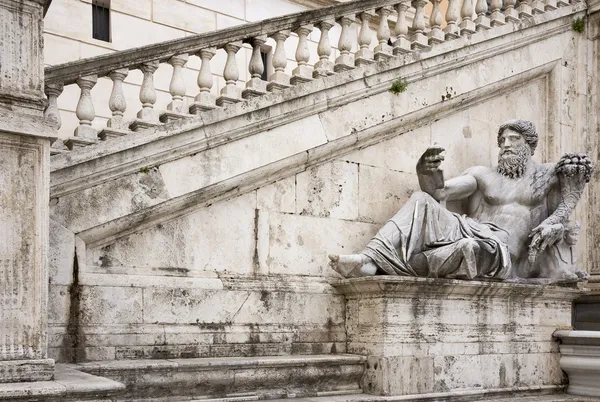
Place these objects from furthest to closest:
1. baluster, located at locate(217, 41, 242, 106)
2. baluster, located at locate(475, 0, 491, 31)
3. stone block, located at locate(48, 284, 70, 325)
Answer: baluster, located at locate(475, 0, 491, 31), baluster, located at locate(217, 41, 242, 106), stone block, located at locate(48, 284, 70, 325)

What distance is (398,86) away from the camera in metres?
7.51

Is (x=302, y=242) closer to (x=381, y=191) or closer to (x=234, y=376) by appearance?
(x=381, y=191)

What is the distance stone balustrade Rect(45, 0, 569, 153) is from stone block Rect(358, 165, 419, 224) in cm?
104

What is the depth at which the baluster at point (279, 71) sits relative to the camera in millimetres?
6719

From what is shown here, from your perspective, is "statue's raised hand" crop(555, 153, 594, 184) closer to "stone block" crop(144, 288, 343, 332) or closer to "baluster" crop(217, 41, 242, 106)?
"stone block" crop(144, 288, 343, 332)

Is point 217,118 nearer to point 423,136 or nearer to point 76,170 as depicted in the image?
point 76,170

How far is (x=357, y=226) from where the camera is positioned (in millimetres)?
7191

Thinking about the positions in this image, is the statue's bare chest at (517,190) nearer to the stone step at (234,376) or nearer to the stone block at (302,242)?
the stone block at (302,242)

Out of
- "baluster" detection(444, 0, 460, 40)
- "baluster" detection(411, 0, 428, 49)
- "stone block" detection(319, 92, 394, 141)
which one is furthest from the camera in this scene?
"baluster" detection(444, 0, 460, 40)

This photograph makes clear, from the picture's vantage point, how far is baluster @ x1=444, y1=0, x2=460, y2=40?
26.7 ft

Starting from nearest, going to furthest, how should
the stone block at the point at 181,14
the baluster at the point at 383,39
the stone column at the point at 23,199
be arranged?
the stone column at the point at 23,199 → the baluster at the point at 383,39 → the stone block at the point at 181,14

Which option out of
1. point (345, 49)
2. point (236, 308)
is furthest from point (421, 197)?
point (236, 308)

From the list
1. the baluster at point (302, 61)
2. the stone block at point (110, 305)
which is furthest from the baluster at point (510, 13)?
the stone block at point (110, 305)

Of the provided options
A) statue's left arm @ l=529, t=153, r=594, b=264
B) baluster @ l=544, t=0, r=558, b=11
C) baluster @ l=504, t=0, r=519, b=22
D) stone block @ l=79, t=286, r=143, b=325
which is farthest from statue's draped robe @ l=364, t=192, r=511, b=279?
baluster @ l=544, t=0, r=558, b=11
